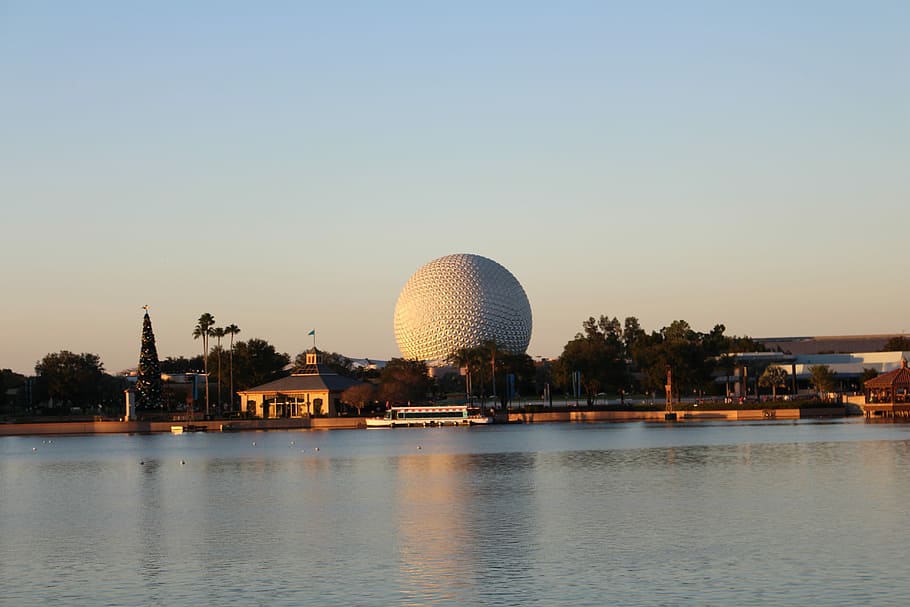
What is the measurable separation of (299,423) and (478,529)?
98.7m

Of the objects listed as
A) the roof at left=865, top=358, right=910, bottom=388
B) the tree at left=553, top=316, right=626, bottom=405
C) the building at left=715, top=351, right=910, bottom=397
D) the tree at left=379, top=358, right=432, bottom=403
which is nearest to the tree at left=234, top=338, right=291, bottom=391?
the tree at left=379, top=358, right=432, bottom=403

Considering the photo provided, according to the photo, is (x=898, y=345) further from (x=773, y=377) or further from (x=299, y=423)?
(x=299, y=423)

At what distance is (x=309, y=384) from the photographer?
14125 centimetres

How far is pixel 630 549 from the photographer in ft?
108

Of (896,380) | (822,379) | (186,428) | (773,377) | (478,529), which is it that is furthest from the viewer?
(822,379)

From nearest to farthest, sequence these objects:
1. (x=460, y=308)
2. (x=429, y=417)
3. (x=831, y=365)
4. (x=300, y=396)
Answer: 1. (x=429, y=417)
2. (x=300, y=396)
3. (x=460, y=308)
4. (x=831, y=365)

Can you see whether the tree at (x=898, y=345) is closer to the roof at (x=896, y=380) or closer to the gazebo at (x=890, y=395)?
the gazebo at (x=890, y=395)

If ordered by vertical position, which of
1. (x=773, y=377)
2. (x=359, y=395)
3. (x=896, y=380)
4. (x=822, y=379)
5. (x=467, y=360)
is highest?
(x=467, y=360)

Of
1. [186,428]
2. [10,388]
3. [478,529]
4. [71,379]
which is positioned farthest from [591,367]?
[478,529]

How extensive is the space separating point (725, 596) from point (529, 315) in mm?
146112

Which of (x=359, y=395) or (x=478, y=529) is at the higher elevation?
(x=359, y=395)

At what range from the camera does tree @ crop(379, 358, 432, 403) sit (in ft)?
462

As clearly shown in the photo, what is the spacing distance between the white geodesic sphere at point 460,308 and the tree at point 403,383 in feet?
49.4

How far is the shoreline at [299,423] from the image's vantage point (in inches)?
5044
